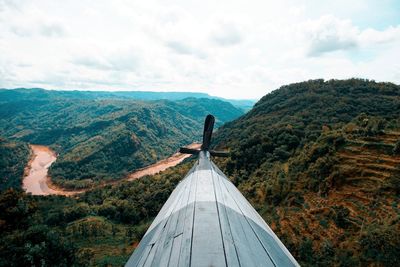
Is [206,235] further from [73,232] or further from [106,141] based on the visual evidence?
[106,141]

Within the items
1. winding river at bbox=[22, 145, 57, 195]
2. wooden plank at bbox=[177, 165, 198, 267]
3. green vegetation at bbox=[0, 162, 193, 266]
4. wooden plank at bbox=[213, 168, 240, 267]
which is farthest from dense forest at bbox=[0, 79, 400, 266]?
winding river at bbox=[22, 145, 57, 195]

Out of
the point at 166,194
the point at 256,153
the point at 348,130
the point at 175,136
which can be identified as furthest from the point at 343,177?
the point at 175,136

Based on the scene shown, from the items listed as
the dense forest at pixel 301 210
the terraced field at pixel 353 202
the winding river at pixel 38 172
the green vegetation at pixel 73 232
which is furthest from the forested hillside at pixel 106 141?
the terraced field at pixel 353 202

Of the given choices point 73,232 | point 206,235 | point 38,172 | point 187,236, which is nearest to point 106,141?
point 38,172

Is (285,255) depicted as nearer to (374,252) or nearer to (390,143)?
(374,252)

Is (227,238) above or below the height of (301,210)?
above

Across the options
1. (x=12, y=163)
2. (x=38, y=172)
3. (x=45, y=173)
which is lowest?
(x=38, y=172)

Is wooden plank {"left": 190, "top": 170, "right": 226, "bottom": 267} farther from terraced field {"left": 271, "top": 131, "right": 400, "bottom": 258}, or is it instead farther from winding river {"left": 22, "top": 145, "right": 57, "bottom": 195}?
winding river {"left": 22, "top": 145, "right": 57, "bottom": 195}

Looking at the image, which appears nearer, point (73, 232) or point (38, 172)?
point (73, 232)
